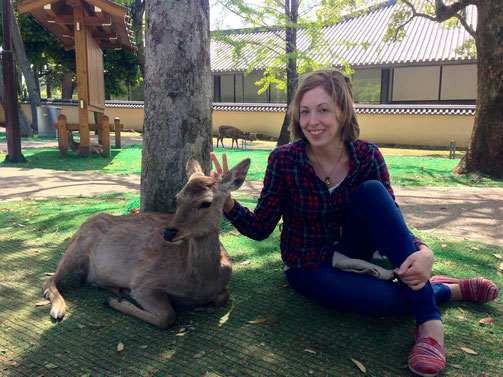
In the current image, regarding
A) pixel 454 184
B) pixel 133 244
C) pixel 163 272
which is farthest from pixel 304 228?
pixel 454 184

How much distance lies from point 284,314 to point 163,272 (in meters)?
0.90

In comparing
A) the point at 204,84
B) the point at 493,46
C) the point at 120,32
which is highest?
the point at 120,32

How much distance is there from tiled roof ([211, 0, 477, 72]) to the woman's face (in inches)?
551

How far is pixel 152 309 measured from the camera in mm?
2900

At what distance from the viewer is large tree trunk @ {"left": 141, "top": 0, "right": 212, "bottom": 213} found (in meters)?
3.98

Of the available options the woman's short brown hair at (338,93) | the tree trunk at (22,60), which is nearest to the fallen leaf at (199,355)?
the woman's short brown hair at (338,93)

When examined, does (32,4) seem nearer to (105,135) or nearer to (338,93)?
(105,135)

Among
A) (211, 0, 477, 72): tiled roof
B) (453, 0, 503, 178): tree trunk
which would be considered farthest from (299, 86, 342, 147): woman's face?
(211, 0, 477, 72): tiled roof

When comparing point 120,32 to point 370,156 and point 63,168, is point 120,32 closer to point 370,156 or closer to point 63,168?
point 63,168

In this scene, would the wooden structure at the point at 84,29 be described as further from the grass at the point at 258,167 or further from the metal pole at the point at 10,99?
A: the metal pole at the point at 10,99

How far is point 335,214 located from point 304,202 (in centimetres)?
24

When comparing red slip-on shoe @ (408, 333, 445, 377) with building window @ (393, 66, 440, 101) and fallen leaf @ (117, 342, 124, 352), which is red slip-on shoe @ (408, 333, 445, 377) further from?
building window @ (393, 66, 440, 101)

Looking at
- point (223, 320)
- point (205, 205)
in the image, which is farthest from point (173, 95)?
point (223, 320)

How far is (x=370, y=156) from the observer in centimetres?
308
